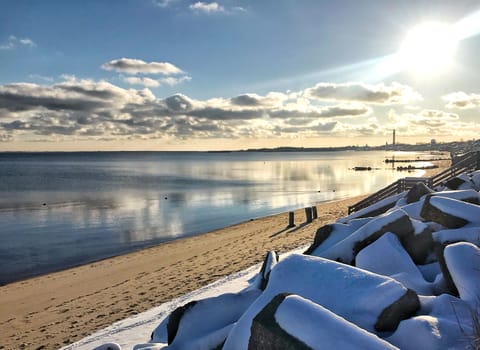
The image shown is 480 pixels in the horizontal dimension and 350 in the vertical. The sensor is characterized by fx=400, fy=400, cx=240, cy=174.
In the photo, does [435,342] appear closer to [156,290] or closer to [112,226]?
[156,290]

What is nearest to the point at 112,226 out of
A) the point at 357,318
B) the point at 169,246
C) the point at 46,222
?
the point at 46,222

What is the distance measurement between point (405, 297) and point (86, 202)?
40.3 m

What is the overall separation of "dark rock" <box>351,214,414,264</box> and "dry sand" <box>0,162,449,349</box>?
5486mm

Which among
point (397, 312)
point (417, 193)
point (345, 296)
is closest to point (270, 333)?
point (345, 296)

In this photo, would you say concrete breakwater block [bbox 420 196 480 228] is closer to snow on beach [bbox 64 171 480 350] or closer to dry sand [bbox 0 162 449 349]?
snow on beach [bbox 64 171 480 350]

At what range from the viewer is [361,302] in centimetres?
431

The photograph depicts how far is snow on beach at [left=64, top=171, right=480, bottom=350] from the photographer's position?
3645 millimetres

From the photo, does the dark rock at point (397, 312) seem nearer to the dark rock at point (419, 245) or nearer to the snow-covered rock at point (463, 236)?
the snow-covered rock at point (463, 236)

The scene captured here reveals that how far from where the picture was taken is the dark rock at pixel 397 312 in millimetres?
4152

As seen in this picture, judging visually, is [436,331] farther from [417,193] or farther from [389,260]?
[417,193]

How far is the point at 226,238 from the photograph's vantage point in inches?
813

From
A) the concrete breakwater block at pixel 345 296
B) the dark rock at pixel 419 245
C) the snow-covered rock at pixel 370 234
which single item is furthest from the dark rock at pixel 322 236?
the concrete breakwater block at pixel 345 296

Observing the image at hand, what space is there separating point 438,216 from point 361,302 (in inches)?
157

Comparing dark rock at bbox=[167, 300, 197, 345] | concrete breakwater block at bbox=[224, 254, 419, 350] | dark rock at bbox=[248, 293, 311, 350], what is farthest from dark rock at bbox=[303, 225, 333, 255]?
dark rock at bbox=[248, 293, 311, 350]
